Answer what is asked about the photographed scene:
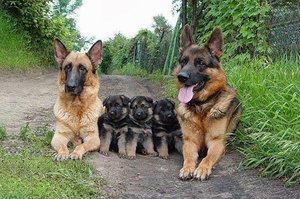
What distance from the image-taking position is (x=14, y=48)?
14.4 meters

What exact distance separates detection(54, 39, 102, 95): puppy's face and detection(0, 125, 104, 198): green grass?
3.19 feet

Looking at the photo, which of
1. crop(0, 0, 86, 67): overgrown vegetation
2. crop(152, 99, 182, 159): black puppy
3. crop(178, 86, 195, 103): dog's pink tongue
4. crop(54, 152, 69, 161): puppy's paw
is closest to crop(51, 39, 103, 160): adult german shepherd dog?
crop(54, 152, 69, 161): puppy's paw

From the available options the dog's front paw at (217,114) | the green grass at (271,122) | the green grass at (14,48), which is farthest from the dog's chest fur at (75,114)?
the green grass at (14,48)

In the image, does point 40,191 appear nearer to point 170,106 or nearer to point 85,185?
point 85,185

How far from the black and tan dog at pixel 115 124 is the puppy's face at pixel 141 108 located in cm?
12

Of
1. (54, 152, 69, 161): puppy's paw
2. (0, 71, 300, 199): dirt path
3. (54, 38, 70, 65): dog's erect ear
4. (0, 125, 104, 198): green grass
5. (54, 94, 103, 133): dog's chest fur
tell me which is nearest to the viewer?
(0, 125, 104, 198): green grass

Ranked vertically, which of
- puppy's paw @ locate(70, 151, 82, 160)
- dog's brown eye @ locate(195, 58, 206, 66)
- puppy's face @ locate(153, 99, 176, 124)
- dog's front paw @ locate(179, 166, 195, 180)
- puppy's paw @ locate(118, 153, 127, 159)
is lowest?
puppy's paw @ locate(118, 153, 127, 159)

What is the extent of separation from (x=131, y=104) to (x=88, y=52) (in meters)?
1.17

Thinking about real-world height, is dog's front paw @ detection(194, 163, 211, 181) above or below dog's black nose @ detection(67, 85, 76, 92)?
below

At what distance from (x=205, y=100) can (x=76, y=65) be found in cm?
191

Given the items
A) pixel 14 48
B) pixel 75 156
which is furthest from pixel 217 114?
pixel 14 48

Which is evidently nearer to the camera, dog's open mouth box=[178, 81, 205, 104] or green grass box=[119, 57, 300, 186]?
green grass box=[119, 57, 300, 186]

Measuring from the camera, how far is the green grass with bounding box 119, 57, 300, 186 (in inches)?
152

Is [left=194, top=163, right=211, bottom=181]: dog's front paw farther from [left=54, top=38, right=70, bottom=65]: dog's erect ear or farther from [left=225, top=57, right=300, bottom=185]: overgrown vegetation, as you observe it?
[left=54, top=38, right=70, bottom=65]: dog's erect ear
